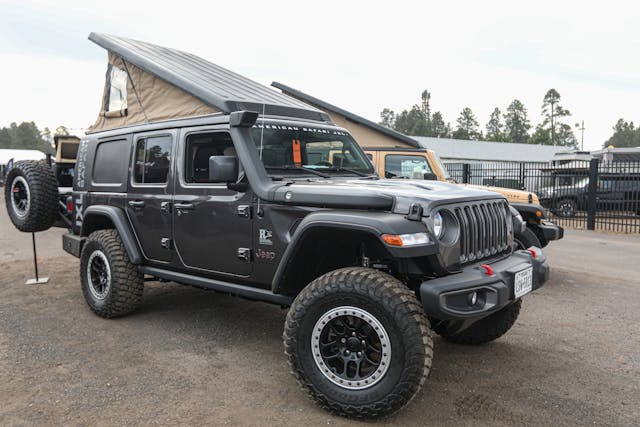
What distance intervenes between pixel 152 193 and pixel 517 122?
4316 inches

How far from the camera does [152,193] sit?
4.94 m

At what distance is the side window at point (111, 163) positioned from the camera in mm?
5367

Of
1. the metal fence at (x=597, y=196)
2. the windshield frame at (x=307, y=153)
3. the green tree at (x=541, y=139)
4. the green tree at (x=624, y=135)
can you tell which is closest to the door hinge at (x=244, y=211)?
the windshield frame at (x=307, y=153)

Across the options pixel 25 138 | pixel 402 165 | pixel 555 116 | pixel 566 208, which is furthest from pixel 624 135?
pixel 25 138

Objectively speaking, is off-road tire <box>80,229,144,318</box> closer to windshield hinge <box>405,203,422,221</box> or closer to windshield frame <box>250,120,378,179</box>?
windshield frame <box>250,120,378,179</box>

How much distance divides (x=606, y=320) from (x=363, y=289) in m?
3.57

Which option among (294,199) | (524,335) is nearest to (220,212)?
(294,199)

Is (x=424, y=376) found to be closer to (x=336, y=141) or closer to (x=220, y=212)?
(x=220, y=212)

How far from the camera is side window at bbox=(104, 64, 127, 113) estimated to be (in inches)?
232

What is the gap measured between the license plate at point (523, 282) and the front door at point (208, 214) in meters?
1.97

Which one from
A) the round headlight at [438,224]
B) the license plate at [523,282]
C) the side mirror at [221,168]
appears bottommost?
the license plate at [523,282]

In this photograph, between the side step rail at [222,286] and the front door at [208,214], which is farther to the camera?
the front door at [208,214]

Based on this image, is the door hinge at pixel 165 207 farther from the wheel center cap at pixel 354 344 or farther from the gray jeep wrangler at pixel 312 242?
the wheel center cap at pixel 354 344

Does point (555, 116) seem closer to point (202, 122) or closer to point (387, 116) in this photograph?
point (387, 116)
